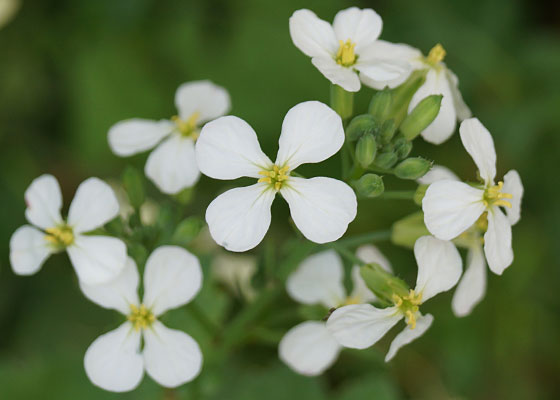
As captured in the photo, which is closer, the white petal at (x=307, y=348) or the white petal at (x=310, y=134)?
the white petal at (x=310, y=134)

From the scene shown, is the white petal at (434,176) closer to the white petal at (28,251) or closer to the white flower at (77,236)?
the white flower at (77,236)

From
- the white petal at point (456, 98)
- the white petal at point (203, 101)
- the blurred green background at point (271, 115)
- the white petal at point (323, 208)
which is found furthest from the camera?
the blurred green background at point (271, 115)

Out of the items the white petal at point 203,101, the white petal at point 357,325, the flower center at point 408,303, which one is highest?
the white petal at point 203,101

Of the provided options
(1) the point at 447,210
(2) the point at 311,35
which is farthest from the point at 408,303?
(2) the point at 311,35

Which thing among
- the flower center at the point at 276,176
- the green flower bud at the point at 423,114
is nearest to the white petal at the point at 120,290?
the flower center at the point at 276,176

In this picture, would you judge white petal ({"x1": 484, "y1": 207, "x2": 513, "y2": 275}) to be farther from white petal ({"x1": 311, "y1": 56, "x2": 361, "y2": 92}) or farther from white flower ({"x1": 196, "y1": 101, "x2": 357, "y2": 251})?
white petal ({"x1": 311, "y1": 56, "x2": 361, "y2": 92})

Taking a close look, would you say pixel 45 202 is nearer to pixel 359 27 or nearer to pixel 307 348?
pixel 307 348

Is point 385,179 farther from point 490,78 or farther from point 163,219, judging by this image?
point 163,219

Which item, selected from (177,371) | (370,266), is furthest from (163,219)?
(370,266)
